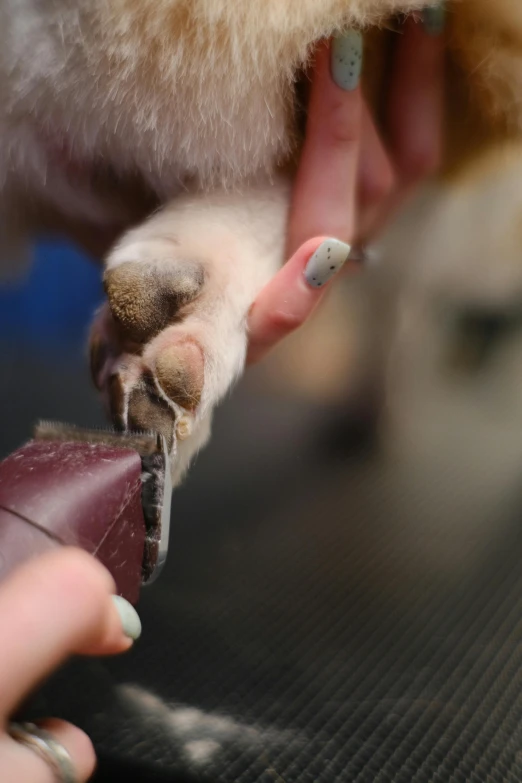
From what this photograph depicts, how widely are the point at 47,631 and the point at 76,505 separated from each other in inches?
2.7

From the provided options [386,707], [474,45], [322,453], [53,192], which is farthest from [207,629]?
[474,45]

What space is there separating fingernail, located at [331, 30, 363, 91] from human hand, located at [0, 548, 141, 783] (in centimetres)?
37

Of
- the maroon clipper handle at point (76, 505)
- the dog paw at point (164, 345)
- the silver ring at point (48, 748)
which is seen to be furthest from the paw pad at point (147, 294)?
the silver ring at point (48, 748)

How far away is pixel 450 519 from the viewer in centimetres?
61

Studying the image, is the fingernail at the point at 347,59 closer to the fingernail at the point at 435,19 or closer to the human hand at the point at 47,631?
the fingernail at the point at 435,19

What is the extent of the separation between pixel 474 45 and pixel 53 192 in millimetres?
368

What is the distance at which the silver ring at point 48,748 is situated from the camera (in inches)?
8.2

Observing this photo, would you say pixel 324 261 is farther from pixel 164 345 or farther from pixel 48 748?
pixel 48 748

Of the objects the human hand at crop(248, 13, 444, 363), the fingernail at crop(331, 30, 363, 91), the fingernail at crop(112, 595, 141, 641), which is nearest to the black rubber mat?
the fingernail at crop(112, 595, 141, 641)

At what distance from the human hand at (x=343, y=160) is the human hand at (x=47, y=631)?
260mm

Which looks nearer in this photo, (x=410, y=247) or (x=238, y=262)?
(x=238, y=262)

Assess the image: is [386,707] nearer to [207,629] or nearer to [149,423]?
[207,629]

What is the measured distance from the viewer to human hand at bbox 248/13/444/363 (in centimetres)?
43

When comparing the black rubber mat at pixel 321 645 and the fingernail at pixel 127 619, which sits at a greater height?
the fingernail at pixel 127 619
